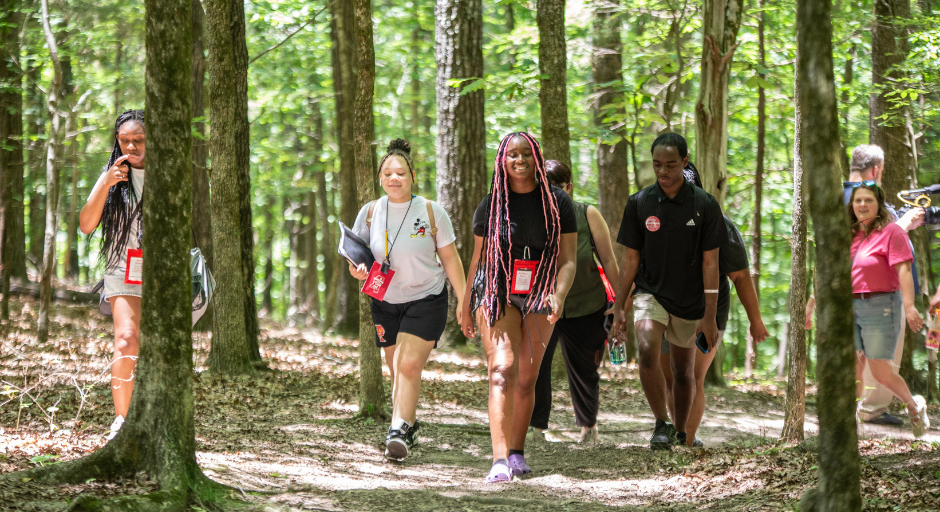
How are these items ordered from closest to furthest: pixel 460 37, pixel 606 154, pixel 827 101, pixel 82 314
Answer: pixel 827 101
pixel 460 37
pixel 606 154
pixel 82 314

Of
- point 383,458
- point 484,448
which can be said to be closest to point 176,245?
point 383,458

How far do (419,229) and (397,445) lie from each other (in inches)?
63.0

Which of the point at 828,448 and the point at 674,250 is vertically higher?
the point at 674,250

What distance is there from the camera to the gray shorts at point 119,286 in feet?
17.4

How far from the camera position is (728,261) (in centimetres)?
617

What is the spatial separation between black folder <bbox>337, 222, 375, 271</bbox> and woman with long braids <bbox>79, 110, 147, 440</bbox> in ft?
4.62

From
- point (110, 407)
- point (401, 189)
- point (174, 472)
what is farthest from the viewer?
point (110, 407)

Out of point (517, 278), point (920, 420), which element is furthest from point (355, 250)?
point (920, 420)

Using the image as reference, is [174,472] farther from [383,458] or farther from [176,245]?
[383,458]

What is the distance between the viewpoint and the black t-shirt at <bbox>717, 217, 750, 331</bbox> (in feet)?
20.2

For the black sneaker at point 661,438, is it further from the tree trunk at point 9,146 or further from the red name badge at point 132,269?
the tree trunk at point 9,146

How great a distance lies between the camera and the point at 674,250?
241 inches

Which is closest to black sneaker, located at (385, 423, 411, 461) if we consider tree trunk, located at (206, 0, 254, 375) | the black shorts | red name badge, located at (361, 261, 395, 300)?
the black shorts

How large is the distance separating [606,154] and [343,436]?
837cm
